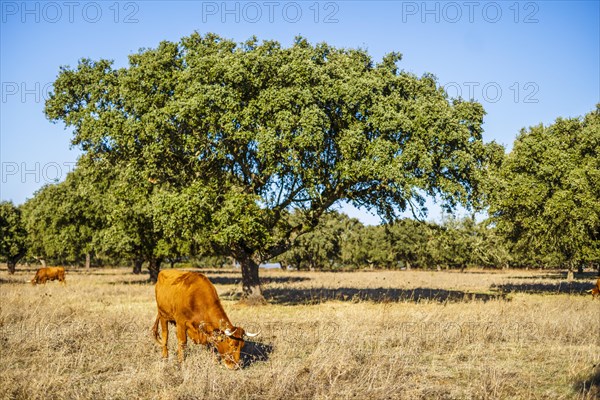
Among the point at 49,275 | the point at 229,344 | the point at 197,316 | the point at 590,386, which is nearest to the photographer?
the point at 590,386

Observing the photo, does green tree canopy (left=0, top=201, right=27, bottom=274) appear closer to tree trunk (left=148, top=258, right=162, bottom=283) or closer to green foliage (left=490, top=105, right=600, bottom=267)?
tree trunk (left=148, top=258, right=162, bottom=283)

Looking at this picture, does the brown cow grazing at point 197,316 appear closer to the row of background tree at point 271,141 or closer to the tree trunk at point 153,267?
the row of background tree at point 271,141

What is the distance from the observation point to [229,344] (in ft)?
33.6

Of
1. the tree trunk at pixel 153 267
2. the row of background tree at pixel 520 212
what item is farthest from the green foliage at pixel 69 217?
the tree trunk at pixel 153 267

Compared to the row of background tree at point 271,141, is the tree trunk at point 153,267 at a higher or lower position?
lower

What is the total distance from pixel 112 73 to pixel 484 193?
20.0 m

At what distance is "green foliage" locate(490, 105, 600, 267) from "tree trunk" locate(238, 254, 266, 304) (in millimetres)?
13885

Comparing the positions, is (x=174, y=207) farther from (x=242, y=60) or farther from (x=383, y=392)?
(x=383, y=392)

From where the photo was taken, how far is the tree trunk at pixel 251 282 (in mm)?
25406

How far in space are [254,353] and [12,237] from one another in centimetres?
6484

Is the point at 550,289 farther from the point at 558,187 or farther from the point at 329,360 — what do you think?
the point at 329,360

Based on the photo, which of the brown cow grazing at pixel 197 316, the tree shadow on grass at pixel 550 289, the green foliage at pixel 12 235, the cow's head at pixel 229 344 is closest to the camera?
the cow's head at pixel 229 344

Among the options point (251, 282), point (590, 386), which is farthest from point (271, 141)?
point (590, 386)

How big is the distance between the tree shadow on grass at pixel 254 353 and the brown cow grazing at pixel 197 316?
27.7 inches
